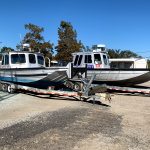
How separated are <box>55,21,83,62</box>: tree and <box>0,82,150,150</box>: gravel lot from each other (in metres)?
34.3

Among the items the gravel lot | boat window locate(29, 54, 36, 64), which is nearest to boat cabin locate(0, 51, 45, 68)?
boat window locate(29, 54, 36, 64)

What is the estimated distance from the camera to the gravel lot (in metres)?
8.22

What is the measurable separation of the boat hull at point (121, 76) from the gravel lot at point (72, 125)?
5839mm

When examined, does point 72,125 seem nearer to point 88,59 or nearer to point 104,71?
point 104,71

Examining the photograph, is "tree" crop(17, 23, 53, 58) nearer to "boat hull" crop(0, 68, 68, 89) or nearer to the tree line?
the tree line

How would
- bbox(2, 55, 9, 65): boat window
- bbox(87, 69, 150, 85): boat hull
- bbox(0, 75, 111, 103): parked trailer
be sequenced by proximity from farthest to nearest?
1. bbox(87, 69, 150, 85): boat hull
2. bbox(2, 55, 9, 65): boat window
3. bbox(0, 75, 111, 103): parked trailer

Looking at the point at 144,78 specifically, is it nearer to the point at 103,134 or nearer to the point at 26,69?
the point at 26,69

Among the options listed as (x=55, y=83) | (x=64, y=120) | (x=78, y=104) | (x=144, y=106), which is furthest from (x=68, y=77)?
(x=64, y=120)

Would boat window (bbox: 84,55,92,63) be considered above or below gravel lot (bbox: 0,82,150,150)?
above

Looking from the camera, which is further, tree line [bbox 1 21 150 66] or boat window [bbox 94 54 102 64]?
tree line [bbox 1 21 150 66]

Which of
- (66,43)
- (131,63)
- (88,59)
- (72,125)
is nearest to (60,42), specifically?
(66,43)

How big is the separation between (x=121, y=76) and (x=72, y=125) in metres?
12.1

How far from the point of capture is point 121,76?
22.0m

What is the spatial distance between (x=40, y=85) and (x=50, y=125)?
9.62 metres
